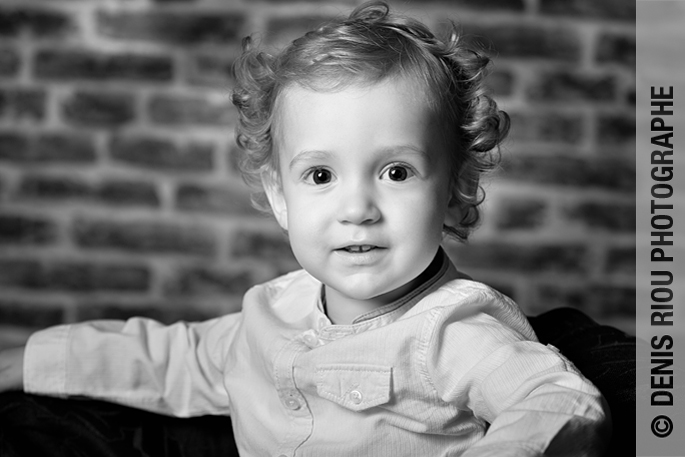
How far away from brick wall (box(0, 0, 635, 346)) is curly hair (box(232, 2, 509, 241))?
83cm

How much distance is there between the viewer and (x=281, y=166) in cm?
114

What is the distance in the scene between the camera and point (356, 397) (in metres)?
1.06

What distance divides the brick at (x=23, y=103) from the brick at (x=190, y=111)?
294 millimetres

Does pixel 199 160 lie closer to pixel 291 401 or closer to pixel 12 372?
pixel 12 372

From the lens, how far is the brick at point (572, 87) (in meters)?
2.10

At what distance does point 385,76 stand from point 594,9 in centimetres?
125

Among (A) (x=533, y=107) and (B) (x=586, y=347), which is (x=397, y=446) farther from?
(A) (x=533, y=107)

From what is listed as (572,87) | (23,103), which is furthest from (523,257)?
(23,103)

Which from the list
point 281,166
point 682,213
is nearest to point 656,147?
point 682,213

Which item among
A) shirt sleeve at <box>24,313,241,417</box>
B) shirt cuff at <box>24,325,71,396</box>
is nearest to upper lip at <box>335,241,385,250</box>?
shirt sleeve at <box>24,313,241,417</box>

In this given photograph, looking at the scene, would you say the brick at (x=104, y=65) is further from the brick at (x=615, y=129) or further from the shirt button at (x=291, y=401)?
the shirt button at (x=291, y=401)

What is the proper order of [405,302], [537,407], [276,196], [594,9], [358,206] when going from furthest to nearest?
1. [594,9]
2. [276,196]
3. [405,302]
4. [358,206]
5. [537,407]

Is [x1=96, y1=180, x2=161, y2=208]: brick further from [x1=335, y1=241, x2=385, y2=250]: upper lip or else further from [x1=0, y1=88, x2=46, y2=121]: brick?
[x1=335, y1=241, x2=385, y2=250]: upper lip

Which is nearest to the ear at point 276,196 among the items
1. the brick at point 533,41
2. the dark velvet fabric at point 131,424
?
the dark velvet fabric at point 131,424
